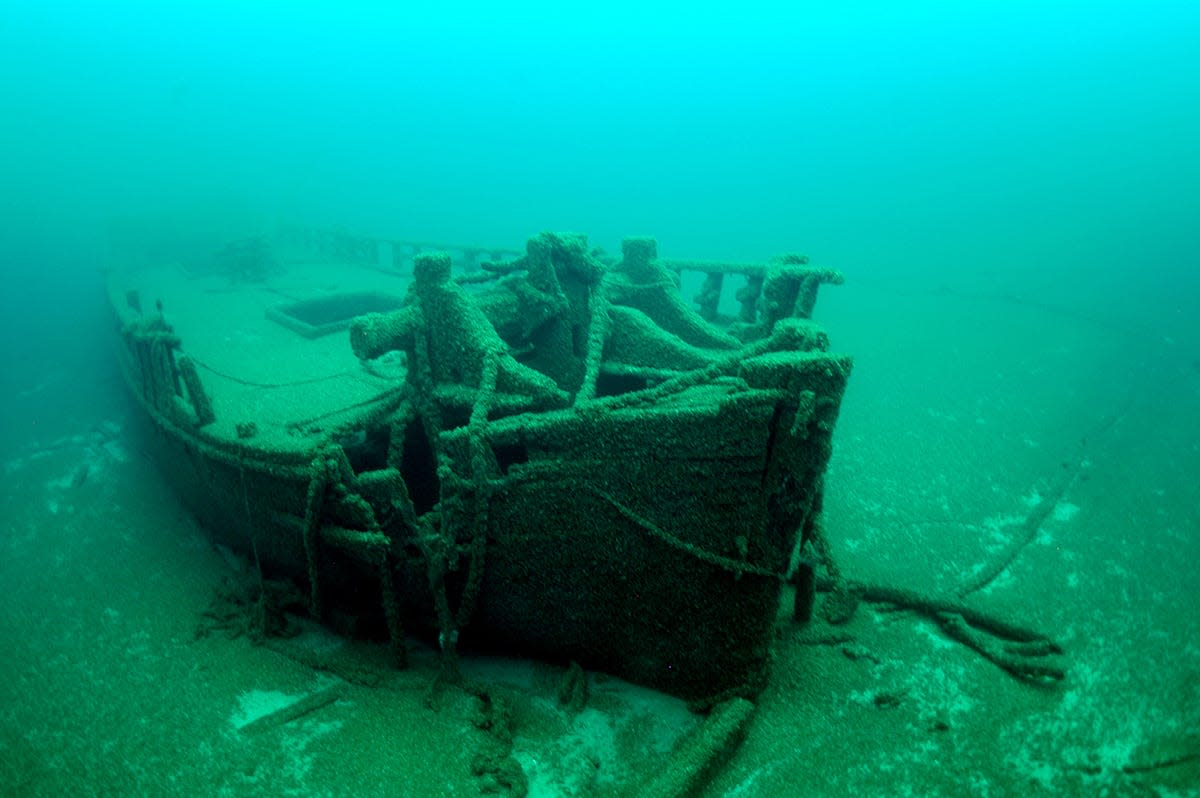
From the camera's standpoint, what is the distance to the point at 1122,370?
10.9m

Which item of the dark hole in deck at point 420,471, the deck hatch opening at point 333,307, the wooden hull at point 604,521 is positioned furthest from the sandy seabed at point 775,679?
the deck hatch opening at point 333,307

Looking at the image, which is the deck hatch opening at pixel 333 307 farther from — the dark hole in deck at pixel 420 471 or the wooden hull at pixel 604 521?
the wooden hull at pixel 604 521

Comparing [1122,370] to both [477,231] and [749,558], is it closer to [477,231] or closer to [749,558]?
[749,558]

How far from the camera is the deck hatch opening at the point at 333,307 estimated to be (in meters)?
10.4

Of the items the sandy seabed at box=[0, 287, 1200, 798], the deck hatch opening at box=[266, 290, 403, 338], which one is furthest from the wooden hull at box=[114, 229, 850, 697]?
the deck hatch opening at box=[266, 290, 403, 338]

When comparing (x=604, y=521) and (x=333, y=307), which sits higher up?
(x=604, y=521)

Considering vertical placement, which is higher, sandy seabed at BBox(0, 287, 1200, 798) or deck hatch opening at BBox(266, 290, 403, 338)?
deck hatch opening at BBox(266, 290, 403, 338)

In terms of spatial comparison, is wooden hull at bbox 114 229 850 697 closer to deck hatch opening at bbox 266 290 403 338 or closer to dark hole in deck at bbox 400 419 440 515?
dark hole in deck at bbox 400 419 440 515

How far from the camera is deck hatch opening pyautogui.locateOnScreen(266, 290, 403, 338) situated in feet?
34.1

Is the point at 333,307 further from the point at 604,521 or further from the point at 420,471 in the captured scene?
the point at 604,521

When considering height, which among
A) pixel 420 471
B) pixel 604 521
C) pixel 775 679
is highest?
pixel 604 521

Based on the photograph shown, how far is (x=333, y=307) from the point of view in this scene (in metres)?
11.1

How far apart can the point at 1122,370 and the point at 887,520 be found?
768 centimetres

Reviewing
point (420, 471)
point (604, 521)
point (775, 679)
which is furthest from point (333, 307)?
point (775, 679)
